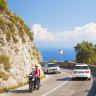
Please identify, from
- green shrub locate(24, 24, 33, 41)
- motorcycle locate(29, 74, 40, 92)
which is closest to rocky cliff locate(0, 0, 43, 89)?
motorcycle locate(29, 74, 40, 92)

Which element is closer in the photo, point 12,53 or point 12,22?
point 12,53

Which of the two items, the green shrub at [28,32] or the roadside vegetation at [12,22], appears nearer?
the roadside vegetation at [12,22]

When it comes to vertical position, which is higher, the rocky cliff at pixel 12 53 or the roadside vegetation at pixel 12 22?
the roadside vegetation at pixel 12 22

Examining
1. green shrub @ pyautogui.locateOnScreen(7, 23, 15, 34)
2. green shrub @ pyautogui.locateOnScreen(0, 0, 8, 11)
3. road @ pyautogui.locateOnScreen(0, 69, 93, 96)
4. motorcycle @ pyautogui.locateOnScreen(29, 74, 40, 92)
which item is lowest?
road @ pyautogui.locateOnScreen(0, 69, 93, 96)

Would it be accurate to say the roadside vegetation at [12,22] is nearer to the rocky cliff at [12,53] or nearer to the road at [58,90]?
the rocky cliff at [12,53]

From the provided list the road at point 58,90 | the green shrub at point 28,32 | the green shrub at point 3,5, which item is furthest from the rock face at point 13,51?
the green shrub at point 28,32

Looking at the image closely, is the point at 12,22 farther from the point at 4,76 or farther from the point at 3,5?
the point at 4,76

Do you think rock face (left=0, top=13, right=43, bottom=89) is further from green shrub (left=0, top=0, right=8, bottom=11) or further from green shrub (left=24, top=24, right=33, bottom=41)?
green shrub (left=24, top=24, right=33, bottom=41)

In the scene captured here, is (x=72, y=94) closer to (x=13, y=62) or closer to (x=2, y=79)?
(x=2, y=79)

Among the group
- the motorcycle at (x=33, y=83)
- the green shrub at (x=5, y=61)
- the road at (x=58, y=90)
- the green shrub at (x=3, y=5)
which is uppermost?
the green shrub at (x=3, y=5)

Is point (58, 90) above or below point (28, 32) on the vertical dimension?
below

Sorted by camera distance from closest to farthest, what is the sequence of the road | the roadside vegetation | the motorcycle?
the road
the motorcycle
the roadside vegetation

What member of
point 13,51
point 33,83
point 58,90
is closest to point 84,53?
point 13,51

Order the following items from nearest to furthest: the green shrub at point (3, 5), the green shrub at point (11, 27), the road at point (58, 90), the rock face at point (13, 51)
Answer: the road at point (58, 90), the rock face at point (13, 51), the green shrub at point (11, 27), the green shrub at point (3, 5)
